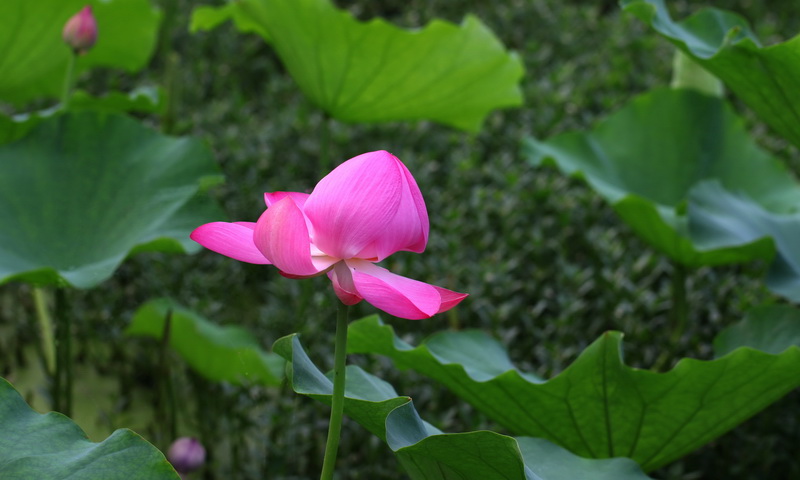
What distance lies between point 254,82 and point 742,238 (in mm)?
2002

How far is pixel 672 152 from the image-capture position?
1815mm

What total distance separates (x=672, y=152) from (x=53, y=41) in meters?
1.22

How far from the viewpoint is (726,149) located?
5.93ft

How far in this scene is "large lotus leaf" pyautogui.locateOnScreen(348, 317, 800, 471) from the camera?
3.26ft

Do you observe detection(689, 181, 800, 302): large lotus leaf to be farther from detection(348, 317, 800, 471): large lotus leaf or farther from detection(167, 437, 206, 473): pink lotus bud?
detection(167, 437, 206, 473): pink lotus bud

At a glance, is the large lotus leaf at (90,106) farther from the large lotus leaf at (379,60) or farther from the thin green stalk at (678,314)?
the thin green stalk at (678,314)

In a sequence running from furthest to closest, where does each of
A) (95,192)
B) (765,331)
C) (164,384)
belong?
(164,384)
(95,192)
(765,331)

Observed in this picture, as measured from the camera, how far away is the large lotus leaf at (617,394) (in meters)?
0.99

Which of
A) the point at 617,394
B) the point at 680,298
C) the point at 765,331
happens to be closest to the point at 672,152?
the point at 680,298

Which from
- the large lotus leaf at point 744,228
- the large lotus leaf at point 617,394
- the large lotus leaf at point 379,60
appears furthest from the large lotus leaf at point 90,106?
the large lotus leaf at point 744,228

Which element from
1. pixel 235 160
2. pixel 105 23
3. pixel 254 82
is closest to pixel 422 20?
pixel 254 82

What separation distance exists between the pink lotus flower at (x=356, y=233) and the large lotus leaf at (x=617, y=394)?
0.33 m

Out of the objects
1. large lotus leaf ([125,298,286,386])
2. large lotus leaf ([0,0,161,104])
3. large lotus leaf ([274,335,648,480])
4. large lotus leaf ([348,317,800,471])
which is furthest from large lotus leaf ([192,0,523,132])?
large lotus leaf ([274,335,648,480])

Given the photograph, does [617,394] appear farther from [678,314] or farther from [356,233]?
[678,314]
